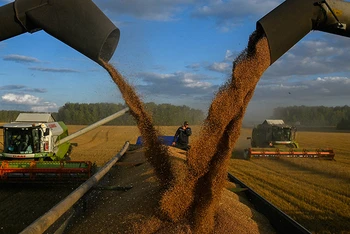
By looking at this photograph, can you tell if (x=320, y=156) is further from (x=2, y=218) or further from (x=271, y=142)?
(x=2, y=218)

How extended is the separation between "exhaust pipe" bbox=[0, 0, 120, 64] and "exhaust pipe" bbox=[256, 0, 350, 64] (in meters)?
1.45

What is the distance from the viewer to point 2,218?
23.0ft

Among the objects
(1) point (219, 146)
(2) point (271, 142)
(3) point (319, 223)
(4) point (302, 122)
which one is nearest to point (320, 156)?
(2) point (271, 142)

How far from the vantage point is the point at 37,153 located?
11.1 meters

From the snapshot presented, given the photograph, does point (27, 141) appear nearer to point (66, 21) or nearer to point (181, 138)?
point (181, 138)

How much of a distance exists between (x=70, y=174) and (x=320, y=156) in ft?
39.4

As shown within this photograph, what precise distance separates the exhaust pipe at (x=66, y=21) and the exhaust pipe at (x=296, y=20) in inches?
57.2

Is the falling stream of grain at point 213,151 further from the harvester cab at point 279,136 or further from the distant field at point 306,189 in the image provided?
the harvester cab at point 279,136

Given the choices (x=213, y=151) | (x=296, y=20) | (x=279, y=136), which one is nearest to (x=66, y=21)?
(x=213, y=151)

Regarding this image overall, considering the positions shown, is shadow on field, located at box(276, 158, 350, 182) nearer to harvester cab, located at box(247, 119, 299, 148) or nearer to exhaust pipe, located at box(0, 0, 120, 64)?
harvester cab, located at box(247, 119, 299, 148)

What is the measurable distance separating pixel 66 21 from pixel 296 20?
211 centimetres

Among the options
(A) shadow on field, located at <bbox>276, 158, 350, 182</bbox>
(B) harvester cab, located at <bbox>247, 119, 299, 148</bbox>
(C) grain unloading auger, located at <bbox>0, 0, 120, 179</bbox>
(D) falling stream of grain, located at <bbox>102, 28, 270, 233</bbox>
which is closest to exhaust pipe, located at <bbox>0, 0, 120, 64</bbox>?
(C) grain unloading auger, located at <bbox>0, 0, 120, 179</bbox>

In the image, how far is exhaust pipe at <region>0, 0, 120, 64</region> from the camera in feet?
10.2

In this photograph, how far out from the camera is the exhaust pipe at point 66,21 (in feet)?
10.2
